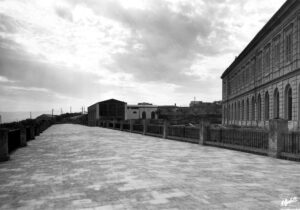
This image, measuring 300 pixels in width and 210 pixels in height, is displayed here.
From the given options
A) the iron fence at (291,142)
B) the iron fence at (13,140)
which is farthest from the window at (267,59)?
the iron fence at (13,140)

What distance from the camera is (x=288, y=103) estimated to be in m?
22.5

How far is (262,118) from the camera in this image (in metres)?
28.5

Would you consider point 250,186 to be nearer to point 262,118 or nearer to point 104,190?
point 104,190

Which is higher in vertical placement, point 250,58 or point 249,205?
point 250,58

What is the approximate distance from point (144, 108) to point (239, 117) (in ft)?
156

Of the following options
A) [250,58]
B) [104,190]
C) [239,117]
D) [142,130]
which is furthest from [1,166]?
[239,117]

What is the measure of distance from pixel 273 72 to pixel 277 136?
15.7 m

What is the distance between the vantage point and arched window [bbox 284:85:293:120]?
22.1 metres

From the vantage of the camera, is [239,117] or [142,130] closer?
[142,130]

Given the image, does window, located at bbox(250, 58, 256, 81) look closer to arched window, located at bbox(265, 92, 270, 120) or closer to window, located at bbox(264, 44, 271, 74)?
window, located at bbox(264, 44, 271, 74)

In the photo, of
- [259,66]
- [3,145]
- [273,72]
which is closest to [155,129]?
[273,72]

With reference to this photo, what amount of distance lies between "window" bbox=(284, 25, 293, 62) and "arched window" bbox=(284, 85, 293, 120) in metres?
2.26

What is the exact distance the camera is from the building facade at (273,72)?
20469 mm

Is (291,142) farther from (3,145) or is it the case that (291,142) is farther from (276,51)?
(276,51)
